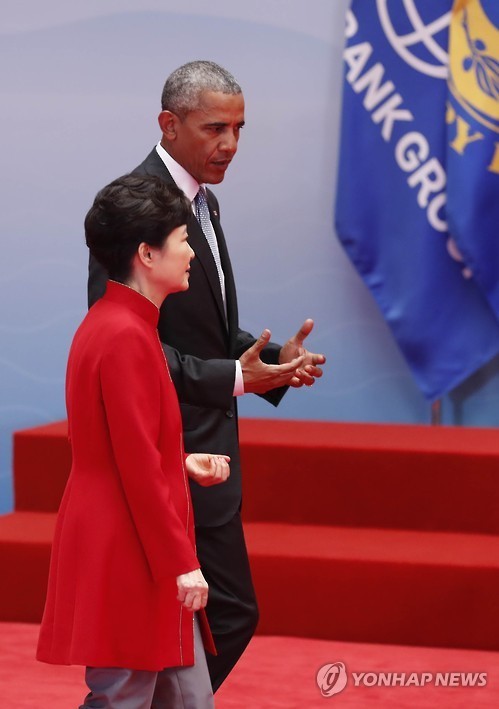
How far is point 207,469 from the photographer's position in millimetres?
1927

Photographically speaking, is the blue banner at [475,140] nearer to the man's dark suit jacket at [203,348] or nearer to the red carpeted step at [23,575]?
the red carpeted step at [23,575]

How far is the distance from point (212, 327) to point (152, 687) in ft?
2.39

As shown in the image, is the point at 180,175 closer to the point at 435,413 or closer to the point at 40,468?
the point at 40,468

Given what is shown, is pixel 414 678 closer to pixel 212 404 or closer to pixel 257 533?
pixel 257 533

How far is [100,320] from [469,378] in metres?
2.63

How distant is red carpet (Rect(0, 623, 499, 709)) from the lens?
9.36ft

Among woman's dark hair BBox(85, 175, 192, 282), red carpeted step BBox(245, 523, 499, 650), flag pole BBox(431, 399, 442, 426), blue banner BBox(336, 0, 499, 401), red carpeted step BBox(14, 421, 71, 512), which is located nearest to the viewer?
woman's dark hair BBox(85, 175, 192, 282)

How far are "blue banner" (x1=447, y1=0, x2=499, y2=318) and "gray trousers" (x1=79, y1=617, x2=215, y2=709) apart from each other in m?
2.38

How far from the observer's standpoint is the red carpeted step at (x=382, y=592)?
3.30 m

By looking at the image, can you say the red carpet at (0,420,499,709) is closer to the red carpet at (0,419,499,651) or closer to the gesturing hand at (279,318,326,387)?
the red carpet at (0,419,499,651)

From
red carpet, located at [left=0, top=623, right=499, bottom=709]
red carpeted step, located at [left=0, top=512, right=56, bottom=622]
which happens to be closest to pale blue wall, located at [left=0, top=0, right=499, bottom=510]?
red carpeted step, located at [left=0, top=512, right=56, bottom=622]

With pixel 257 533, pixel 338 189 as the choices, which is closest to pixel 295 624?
pixel 257 533

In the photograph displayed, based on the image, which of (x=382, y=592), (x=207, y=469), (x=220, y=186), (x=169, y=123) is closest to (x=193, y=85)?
(x=169, y=123)

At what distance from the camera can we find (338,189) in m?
4.16
